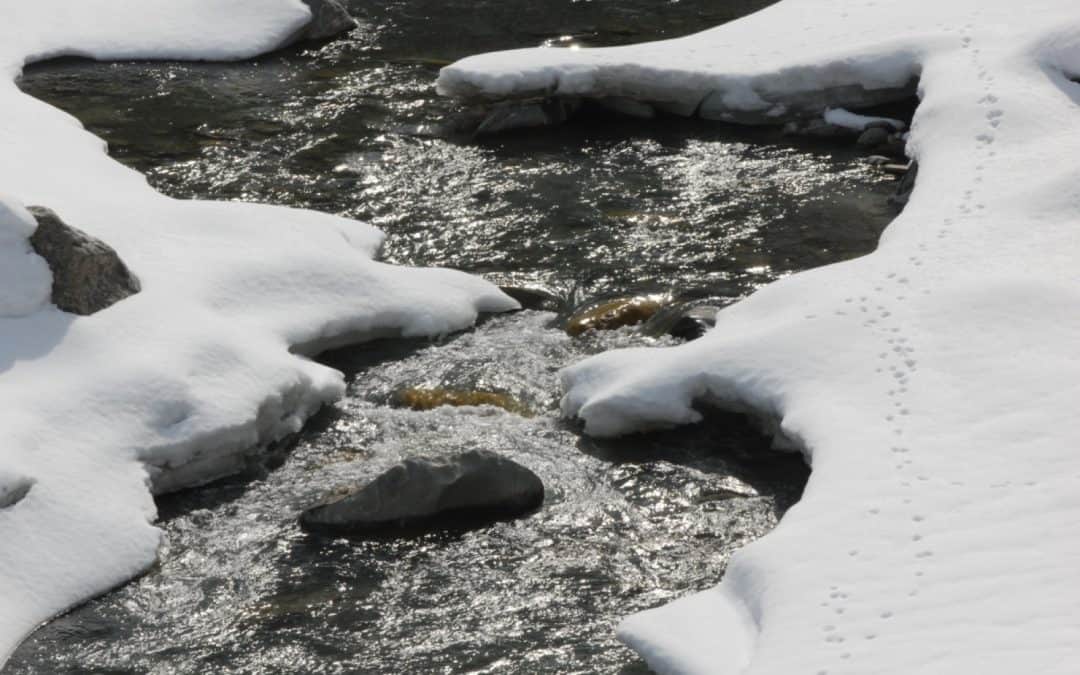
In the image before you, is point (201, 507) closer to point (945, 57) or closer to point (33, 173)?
point (33, 173)

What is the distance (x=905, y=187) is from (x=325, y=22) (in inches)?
335

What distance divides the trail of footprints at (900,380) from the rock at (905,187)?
0.60 meters

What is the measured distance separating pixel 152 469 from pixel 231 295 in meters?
2.13

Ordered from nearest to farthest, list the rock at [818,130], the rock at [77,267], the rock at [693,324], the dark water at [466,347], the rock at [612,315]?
the dark water at [466,347]
the rock at [77,267]
the rock at [693,324]
the rock at [612,315]
the rock at [818,130]

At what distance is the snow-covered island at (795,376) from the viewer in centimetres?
793

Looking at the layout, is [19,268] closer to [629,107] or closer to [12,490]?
[12,490]

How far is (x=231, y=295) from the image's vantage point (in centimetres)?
1188

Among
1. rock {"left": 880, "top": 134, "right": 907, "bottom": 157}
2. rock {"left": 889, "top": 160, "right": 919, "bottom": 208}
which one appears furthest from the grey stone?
rock {"left": 880, "top": 134, "right": 907, "bottom": 157}

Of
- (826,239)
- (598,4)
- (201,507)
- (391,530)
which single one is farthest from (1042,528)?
(598,4)

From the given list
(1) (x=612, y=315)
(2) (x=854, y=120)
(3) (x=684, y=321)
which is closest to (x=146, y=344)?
(1) (x=612, y=315)

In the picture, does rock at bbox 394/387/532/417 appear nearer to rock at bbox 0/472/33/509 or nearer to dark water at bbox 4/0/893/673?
dark water at bbox 4/0/893/673

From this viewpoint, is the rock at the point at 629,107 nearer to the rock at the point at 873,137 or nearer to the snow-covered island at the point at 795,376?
the snow-covered island at the point at 795,376

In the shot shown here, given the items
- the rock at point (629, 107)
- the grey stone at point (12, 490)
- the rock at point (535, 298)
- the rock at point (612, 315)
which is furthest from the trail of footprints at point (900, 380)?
the grey stone at point (12, 490)

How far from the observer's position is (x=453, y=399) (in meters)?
11.2
